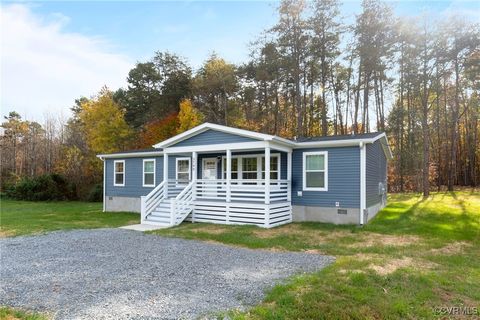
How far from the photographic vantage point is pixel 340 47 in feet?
72.6

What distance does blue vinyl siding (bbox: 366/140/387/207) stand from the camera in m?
10.9

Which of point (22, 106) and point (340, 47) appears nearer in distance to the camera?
point (340, 47)

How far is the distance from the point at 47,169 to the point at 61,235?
21413 millimetres

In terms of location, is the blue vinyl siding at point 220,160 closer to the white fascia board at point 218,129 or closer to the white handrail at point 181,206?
the white fascia board at point 218,129

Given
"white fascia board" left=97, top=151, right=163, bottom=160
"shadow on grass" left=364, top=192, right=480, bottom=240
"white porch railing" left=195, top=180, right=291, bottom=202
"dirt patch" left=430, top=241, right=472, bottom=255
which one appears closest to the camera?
"dirt patch" left=430, top=241, right=472, bottom=255

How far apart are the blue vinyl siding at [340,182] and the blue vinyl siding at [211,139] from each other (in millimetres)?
2494

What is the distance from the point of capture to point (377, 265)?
564 cm

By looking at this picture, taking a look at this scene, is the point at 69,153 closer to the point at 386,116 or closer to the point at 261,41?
the point at 261,41

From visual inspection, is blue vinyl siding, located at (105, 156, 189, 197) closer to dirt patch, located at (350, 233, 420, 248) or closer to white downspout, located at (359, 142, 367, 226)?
white downspout, located at (359, 142, 367, 226)

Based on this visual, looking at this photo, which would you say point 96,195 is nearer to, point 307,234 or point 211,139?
point 211,139

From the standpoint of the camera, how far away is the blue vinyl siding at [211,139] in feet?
36.3

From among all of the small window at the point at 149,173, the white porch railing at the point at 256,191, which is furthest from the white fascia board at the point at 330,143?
the small window at the point at 149,173

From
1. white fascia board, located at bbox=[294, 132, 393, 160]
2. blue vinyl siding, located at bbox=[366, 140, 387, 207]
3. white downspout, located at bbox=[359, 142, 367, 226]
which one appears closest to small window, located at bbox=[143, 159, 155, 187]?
white fascia board, located at bbox=[294, 132, 393, 160]

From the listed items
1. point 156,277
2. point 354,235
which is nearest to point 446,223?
point 354,235
